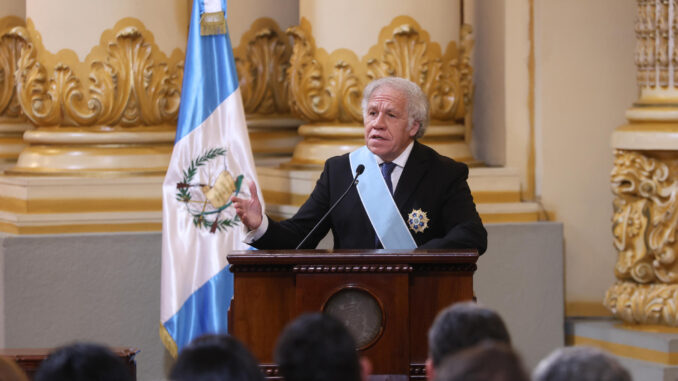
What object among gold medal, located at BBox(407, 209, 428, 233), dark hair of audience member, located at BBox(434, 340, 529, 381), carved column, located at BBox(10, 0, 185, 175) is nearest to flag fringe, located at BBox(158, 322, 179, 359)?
carved column, located at BBox(10, 0, 185, 175)

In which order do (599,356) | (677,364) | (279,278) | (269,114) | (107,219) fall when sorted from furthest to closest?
(269,114)
(107,219)
(677,364)
(279,278)
(599,356)

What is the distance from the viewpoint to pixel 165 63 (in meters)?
6.69

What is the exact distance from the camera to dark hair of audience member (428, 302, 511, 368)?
2.56 metres

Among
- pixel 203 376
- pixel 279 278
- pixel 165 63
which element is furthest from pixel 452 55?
pixel 203 376

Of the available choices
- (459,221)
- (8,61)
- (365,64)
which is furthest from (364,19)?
(8,61)

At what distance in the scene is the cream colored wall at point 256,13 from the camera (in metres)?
7.34

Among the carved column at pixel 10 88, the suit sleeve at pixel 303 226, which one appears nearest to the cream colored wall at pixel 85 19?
the carved column at pixel 10 88

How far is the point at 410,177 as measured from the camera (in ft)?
15.3

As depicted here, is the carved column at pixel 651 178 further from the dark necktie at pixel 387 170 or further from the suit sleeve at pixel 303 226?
the suit sleeve at pixel 303 226

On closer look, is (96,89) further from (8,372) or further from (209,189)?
(8,372)

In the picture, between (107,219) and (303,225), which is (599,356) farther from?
(107,219)

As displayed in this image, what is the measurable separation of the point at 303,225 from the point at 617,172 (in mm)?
2272

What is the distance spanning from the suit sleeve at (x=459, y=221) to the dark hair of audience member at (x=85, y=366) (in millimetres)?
2040

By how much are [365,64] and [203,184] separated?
1100 millimetres
